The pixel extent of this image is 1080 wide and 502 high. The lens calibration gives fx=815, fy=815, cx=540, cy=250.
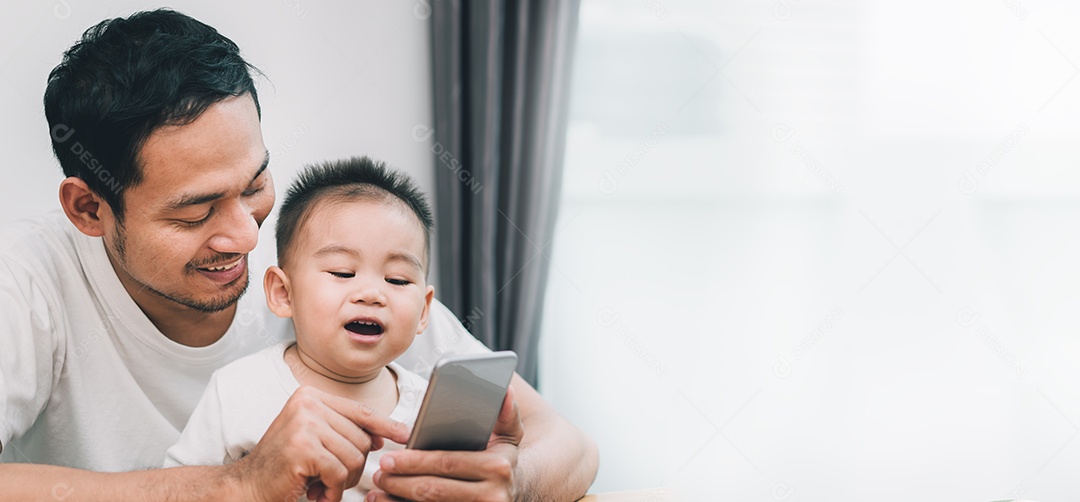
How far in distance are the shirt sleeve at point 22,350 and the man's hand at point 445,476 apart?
0.63m

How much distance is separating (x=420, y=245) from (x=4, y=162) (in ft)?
3.42

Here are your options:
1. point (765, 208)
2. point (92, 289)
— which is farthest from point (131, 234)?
point (765, 208)

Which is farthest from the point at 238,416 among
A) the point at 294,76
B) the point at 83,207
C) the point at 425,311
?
the point at 294,76

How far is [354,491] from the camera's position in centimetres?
125

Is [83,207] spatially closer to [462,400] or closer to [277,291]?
[277,291]

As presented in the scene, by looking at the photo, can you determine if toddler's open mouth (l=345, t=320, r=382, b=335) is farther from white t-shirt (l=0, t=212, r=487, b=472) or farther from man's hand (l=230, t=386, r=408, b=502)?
white t-shirt (l=0, t=212, r=487, b=472)

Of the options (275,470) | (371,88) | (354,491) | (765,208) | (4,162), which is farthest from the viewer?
(371,88)

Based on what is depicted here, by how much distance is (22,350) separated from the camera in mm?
1330

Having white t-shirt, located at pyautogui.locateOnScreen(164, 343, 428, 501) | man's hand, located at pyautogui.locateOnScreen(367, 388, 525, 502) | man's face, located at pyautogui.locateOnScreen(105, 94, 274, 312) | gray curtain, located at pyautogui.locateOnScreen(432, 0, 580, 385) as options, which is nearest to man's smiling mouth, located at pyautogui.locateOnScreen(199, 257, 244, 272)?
man's face, located at pyautogui.locateOnScreen(105, 94, 274, 312)

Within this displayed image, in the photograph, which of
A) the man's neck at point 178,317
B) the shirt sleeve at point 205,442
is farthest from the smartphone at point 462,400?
the man's neck at point 178,317

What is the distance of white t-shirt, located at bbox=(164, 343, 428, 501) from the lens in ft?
4.05

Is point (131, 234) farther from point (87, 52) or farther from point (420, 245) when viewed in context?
point (420, 245)

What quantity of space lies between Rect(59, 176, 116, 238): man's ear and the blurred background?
0.42m

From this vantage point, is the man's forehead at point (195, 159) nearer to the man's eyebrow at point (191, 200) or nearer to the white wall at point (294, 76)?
the man's eyebrow at point (191, 200)
